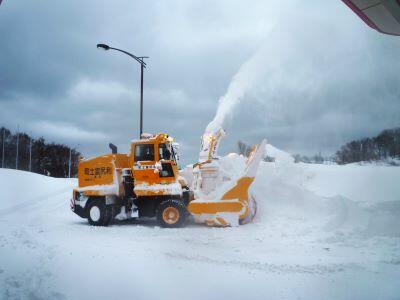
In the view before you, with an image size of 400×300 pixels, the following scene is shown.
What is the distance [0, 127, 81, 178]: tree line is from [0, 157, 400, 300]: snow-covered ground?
16.4m

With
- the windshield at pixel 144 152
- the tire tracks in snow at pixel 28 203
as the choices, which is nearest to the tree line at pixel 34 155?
the tire tracks in snow at pixel 28 203

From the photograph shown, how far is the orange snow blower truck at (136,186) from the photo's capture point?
A: 37.5 ft

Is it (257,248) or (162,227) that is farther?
(162,227)

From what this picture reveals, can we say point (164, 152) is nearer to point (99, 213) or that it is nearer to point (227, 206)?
point (227, 206)

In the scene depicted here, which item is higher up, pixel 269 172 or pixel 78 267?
pixel 269 172

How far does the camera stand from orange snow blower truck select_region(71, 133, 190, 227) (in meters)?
11.4

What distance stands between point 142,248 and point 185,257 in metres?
1.16

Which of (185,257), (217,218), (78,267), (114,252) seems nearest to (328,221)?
(217,218)

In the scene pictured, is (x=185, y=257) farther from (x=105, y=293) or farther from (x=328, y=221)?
(x=328, y=221)

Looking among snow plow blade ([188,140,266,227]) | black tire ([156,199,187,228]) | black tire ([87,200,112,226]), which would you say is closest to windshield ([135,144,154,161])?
black tire ([156,199,187,228])

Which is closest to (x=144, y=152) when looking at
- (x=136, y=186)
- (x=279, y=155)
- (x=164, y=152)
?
(x=164, y=152)

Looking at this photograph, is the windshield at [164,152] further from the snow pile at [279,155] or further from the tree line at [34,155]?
the tree line at [34,155]

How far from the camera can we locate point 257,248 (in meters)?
7.70

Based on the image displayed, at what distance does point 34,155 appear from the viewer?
35531 mm
